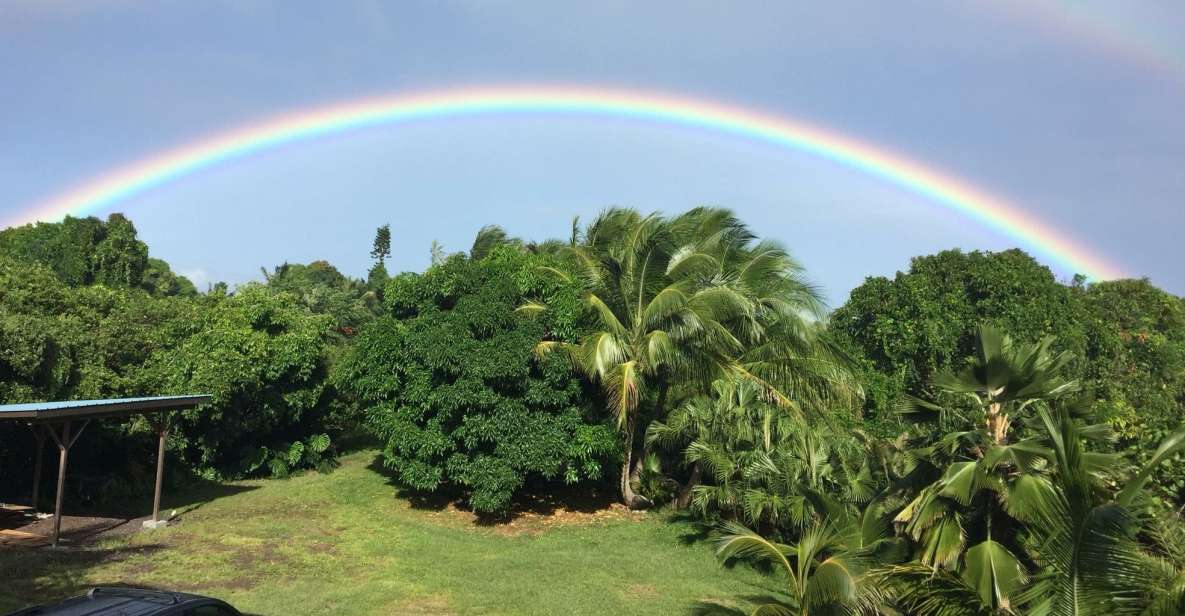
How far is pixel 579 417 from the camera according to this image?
17.4m

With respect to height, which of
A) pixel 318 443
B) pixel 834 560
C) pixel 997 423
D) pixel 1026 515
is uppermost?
pixel 997 423

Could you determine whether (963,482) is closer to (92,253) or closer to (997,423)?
(997,423)

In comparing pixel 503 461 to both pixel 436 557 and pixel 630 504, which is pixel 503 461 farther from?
pixel 630 504

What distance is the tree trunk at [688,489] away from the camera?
725 inches

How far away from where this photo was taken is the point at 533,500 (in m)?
19.3

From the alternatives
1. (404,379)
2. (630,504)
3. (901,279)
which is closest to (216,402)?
(404,379)

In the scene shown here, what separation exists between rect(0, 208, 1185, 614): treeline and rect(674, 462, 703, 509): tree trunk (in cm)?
7

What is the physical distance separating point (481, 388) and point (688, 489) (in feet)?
21.1

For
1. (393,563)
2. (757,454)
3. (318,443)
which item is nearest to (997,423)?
(757,454)

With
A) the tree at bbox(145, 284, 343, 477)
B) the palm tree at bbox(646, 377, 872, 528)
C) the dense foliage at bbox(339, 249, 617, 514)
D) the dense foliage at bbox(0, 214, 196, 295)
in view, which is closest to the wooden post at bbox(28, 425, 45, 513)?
the tree at bbox(145, 284, 343, 477)

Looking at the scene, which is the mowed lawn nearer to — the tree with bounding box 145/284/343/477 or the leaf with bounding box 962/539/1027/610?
the tree with bounding box 145/284/343/477

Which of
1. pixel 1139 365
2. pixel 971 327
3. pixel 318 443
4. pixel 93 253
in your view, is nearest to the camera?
pixel 971 327

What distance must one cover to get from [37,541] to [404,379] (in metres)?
8.23

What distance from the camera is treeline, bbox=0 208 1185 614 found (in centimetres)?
839
